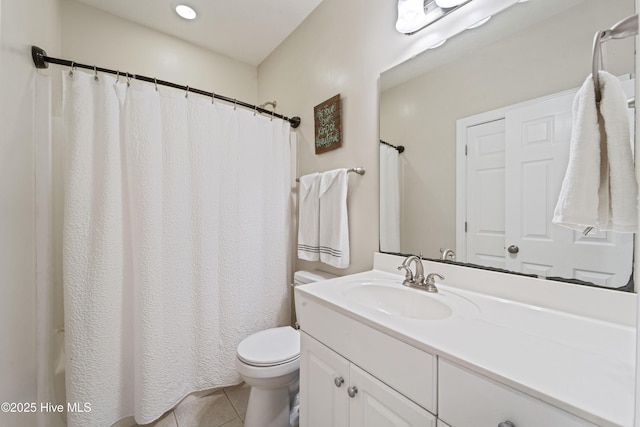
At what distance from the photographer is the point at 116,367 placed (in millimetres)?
1213

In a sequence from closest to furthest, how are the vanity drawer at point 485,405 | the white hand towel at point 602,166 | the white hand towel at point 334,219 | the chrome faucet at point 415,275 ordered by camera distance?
1. the vanity drawer at point 485,405
2. the white hand towel at point 602,166
3. the chrome faucet at point 415,275
4. the white hand towel at point 334,219

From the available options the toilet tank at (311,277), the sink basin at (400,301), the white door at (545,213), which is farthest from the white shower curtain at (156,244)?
the white door at (545,213)

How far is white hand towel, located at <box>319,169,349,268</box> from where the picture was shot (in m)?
1.41

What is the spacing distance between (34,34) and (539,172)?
2167 mm

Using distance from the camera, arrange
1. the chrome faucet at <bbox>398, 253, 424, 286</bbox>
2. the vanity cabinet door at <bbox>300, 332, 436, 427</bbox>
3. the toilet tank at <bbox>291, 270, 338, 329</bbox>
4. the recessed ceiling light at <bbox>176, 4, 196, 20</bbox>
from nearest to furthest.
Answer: the vanity cabinet door at <bbox>300, 332, 436, 427</bbox>, the chrome faucet at <bbox>398, 253, 424, 286</bbox>, the toilet tank at <bbox>291, 270, 338, 329</bbox>, the recessed ceiling light at <bbox>176, 4, 196, 20</bbox>

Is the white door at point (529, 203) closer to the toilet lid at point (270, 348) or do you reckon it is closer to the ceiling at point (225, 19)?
the toilet lid at point (270, 348)

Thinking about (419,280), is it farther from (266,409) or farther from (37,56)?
(37,56)

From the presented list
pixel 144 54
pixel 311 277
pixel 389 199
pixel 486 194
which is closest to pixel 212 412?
pixel 311 277

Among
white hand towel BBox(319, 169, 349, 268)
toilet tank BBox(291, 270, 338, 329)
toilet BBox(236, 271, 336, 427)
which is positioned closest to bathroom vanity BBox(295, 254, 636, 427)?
toilet BBox(236, 271, 336, 427)

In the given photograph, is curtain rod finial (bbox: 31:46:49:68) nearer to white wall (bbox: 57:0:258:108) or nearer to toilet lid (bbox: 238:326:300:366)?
white wall (bbox: 57:0:258:108)

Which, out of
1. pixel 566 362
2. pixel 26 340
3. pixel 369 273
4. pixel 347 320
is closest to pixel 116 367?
pixel 26 340

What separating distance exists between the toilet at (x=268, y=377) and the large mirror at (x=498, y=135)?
78 cm

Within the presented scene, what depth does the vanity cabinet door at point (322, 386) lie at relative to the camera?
0.82 meters

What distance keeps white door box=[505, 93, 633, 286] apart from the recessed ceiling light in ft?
6.83
